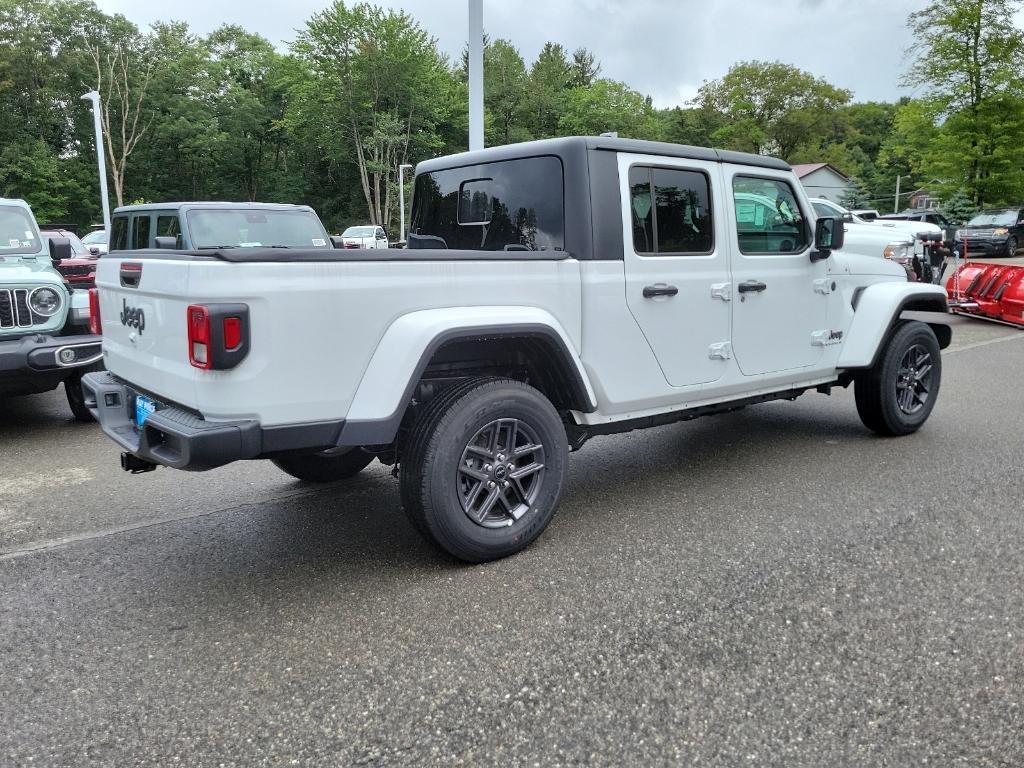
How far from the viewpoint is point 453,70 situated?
6162cm

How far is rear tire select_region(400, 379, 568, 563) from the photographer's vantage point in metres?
3.31

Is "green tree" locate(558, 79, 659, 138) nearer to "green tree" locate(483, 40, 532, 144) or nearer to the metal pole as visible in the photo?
"green tree" locate(483, 40, 532, 144)

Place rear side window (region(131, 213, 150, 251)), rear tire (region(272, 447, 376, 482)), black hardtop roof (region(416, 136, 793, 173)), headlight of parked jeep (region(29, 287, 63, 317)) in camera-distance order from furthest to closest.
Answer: rear side window (region(131, 213, 150, 251))
headlight of parked jeep (region(29, 287, 63, 317))
rear tire (region(272, 447, 376, 482))
black hardtop roof (region(416, 136, 793, 173))

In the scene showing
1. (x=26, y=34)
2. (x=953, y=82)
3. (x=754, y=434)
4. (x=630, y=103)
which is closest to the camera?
(x=754, y=434)

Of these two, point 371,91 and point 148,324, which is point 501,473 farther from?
point 371,91

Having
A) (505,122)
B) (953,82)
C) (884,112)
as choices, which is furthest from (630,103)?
(884,112)

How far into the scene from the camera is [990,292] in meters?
12.4

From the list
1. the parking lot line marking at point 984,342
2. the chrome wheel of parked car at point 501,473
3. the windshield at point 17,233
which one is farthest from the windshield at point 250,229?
the parking lot line marking at point 984,342

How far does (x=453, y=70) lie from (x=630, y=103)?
14.6 metres

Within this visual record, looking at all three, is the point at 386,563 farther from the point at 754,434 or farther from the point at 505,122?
the point at 505,122

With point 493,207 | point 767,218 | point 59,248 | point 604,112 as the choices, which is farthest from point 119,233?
point 604,112

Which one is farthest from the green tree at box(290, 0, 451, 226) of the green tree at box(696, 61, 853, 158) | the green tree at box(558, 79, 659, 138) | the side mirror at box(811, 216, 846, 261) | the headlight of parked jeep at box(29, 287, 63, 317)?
the side mirror at box(811, 216, 846, 261)

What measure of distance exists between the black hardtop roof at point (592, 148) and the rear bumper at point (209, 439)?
A: 1.70 m

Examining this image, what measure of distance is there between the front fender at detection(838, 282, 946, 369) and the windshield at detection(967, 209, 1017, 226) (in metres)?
25.8
